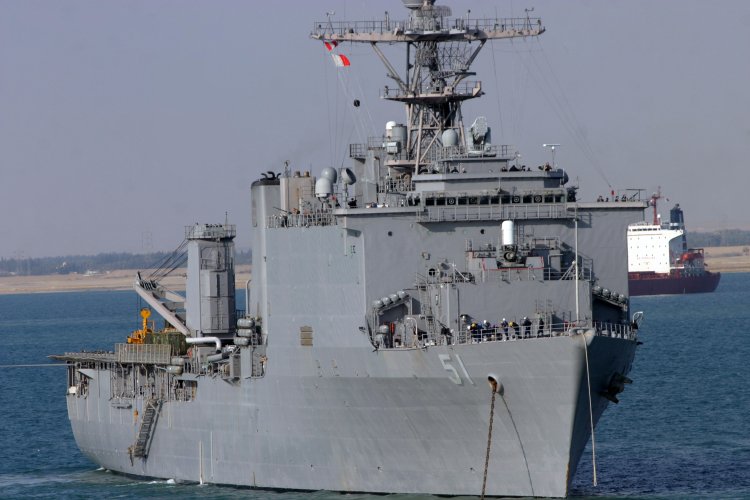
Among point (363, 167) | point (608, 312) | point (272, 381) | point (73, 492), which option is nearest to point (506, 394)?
point (608, 312)

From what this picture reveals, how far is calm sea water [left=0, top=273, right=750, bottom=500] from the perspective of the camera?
3341 cm

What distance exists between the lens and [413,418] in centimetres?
3067

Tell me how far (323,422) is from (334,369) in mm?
1258

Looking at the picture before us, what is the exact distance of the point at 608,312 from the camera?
32281 mm

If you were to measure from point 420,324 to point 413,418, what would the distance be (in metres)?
2.00

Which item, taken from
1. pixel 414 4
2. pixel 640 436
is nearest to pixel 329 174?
pixel 414 4

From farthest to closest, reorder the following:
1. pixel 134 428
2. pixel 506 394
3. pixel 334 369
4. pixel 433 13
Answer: pixel 134 428 → pixel 433 13 → pixel 334 369 → pixel 506 394

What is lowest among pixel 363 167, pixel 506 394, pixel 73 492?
pixel 73 492

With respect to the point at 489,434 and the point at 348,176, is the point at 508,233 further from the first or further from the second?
the point at 348,176

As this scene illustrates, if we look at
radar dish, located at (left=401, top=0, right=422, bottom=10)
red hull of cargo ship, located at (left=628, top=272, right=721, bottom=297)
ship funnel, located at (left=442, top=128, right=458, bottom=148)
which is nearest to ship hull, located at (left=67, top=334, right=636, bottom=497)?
ship funnel, located at (left=442, top=128, right=458, bottom=148)

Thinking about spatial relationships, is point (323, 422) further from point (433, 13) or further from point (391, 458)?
point (433, 13)

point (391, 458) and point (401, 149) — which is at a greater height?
point (401, 149)

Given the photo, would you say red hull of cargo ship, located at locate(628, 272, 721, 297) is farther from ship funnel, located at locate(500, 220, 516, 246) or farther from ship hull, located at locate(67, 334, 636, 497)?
ship funnel, located at locate(500, 220, 516, 246)

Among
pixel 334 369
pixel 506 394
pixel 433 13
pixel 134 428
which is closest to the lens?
pixel 506 394
